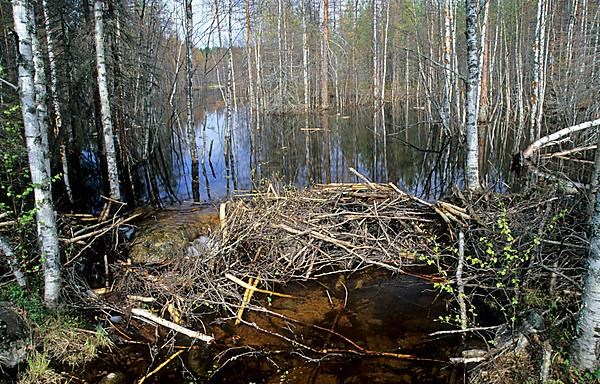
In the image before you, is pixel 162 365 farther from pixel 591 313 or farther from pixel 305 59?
pixel 305 59

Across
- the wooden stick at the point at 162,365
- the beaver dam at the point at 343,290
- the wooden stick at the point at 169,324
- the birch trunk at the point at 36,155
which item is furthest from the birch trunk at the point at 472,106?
the birch trunk at the point at 36,155

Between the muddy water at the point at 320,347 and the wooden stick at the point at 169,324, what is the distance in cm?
15

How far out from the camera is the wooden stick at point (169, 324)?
5156mm

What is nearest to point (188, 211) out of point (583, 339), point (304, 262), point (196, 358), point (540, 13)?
point (304, 262)

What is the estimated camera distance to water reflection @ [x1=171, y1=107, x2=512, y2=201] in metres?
13.7

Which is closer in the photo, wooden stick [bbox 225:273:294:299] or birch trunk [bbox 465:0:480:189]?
wooden stick [bbox 225:273:294:299]

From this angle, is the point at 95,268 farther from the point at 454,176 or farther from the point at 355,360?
the point at 454,176

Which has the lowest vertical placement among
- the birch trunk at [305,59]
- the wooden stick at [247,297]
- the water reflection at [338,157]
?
the wooden stick at [247,297]

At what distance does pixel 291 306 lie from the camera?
6.34 metres

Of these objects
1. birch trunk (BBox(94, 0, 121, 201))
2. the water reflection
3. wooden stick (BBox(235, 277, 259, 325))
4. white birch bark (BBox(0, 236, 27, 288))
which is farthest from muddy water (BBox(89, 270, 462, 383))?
birch trunk (BBox(94, 0, 121, 201))

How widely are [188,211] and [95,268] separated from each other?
3.16 meters

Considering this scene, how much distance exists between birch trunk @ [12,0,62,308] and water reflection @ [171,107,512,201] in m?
4.60

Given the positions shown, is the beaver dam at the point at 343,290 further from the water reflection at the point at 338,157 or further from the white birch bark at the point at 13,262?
the water reflection at the point at 338,157

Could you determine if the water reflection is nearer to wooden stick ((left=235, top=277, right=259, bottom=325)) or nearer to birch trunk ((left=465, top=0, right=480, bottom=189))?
birch trunk ((left=465, top=0, right=480, bottom=189))
